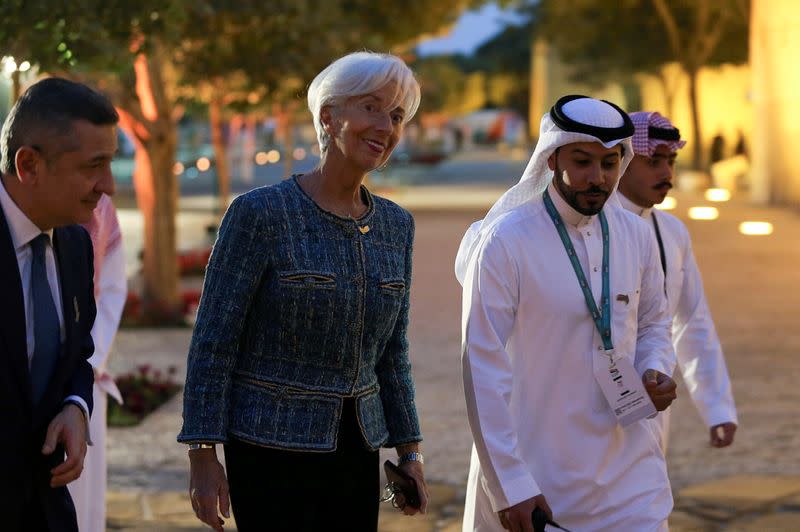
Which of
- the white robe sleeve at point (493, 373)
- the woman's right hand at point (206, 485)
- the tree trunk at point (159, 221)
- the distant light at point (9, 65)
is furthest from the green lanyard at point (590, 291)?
the tree trunk at point (159, 221)

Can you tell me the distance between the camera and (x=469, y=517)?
4398 mm

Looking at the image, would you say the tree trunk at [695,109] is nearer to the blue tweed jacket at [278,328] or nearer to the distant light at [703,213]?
the distant light at [703,213]

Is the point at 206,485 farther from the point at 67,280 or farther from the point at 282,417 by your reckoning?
the point at 67,280

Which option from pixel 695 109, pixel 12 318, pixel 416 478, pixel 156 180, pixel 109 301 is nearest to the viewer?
pixel 12 318

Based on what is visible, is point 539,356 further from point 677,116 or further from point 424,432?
point 677,116

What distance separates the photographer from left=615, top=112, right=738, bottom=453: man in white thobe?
5660mm

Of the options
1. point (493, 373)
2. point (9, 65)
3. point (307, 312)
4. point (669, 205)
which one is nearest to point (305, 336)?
point (307, 312)

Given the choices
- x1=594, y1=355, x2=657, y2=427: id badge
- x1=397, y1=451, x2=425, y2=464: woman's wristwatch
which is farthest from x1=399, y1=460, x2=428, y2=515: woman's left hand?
x1=594, y1=355, x2=657, y2=427: id badge

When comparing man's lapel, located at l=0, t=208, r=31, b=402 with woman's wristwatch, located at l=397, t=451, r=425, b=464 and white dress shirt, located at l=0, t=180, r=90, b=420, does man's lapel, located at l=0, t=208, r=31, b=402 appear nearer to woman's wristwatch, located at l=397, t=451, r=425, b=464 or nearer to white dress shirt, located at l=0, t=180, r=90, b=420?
white dress shirt, located at l=0, t=180, r=90, b=420

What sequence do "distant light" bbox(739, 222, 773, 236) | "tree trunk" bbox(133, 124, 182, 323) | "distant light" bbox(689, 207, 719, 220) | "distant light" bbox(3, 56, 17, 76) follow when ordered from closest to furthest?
1. "distant light" bbox(3, 56, 17, 76)
2. "tree trunk" bbox(133, 124, 182, 323)
3. "distant light" bbox(739, 222, 773, 236)
4. "distant light" bbox(689, 207, 719, 220)

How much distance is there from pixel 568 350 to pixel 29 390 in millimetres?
1649

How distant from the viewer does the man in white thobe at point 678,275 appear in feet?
18.6

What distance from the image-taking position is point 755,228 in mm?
25453

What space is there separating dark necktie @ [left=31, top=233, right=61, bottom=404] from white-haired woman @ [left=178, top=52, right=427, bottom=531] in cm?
42
